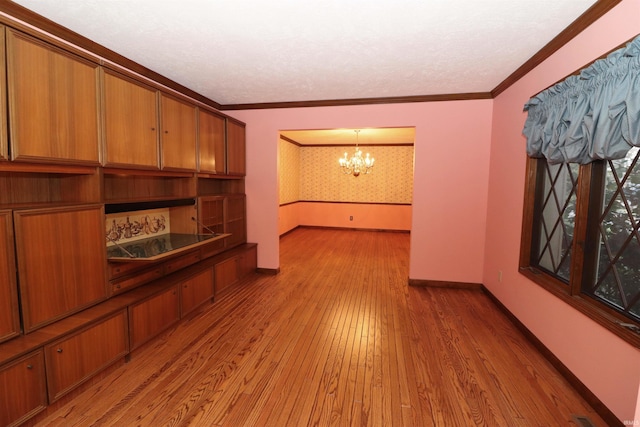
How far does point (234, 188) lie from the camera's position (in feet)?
14.8

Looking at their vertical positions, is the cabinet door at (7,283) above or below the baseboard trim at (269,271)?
above

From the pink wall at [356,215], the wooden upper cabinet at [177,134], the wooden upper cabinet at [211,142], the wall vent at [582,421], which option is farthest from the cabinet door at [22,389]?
the pink wall at [356,215]

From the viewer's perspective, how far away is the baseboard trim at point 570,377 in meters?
1.78

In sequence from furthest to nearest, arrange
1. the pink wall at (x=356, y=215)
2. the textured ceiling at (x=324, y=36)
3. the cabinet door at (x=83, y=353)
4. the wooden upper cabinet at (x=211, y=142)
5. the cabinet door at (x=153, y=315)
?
the pink wall at (x=356, y=215) → the wooden upper cabinet at (x=211, y=142) → the cabinet door at (x=153, y=315) → the textured ceiling at (x=324, y=36) → the cabinet door at (x=83, y=353)

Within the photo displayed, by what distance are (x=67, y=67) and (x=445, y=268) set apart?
14.8ft

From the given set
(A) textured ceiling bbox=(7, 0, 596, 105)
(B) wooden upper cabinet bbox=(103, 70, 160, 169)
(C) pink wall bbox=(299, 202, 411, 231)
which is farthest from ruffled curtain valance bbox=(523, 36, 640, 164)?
(C) pink wall bbox=(299, 202, 411, 231)

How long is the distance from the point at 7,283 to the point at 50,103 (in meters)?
1.15

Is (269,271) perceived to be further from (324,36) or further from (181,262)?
(324,36)

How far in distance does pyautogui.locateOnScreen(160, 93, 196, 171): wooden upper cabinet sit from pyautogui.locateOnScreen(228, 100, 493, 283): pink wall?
142 centimetres

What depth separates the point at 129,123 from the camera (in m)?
2.49

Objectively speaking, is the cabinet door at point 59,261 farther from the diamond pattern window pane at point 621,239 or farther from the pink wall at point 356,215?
the pink wall at point 356,215

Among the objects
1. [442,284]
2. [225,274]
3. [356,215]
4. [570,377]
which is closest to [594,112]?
[570,377]

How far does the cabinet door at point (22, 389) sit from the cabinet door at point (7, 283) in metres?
0.20

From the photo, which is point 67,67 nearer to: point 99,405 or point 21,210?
point 21,210
